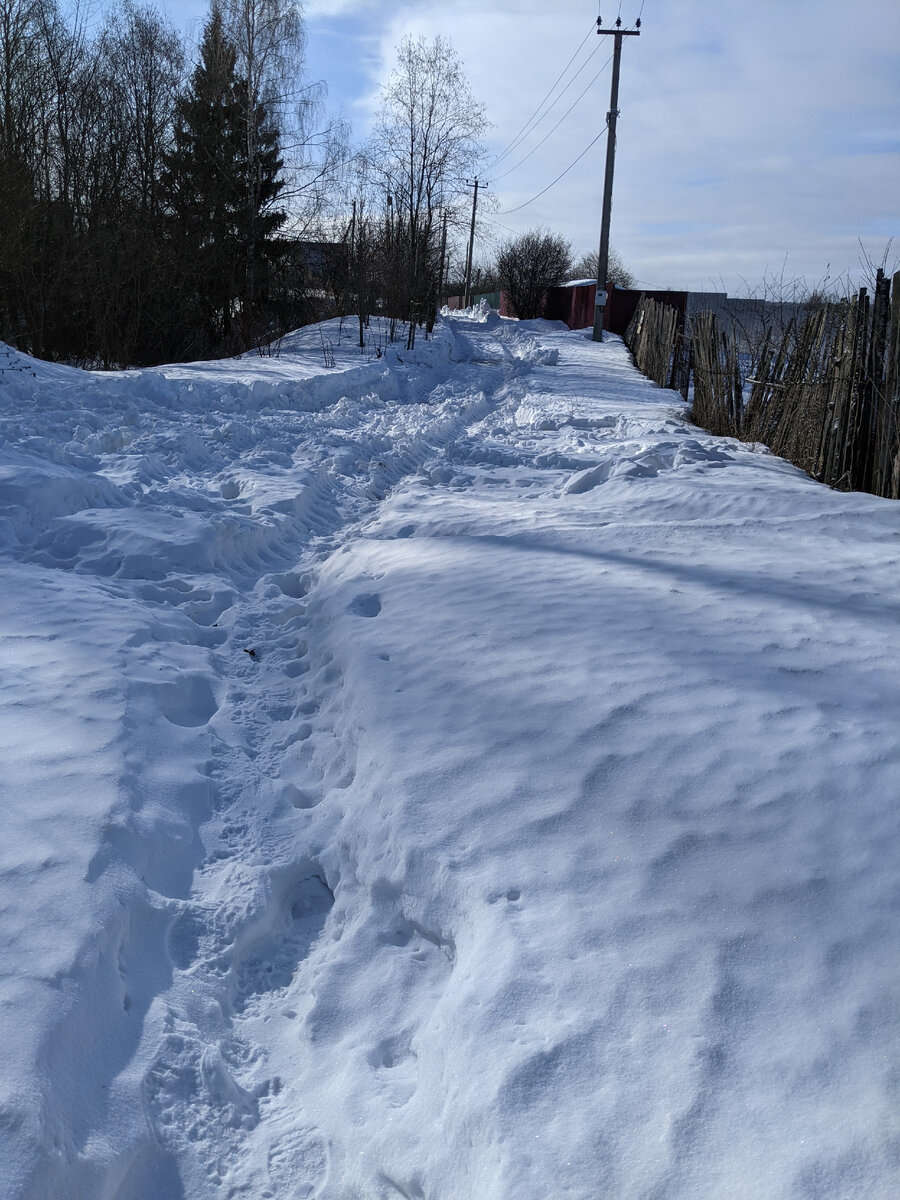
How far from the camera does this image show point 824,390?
6941mm

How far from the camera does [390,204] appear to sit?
73.5 ft

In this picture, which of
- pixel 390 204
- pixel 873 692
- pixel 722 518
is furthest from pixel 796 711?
pixel 390 204

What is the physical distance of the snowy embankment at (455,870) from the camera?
1.75 meters

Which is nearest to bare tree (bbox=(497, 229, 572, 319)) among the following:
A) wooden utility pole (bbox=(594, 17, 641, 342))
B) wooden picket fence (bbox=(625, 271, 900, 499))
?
wooden utility pole (bbox=(594, 17, 641, 342))

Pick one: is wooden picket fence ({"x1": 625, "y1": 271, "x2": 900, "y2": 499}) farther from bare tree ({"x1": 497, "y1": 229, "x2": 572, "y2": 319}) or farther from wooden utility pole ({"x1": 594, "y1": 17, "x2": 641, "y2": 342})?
bare tree ({"x1": 497, "y1": 229, "x2": 572, "y2": 319})

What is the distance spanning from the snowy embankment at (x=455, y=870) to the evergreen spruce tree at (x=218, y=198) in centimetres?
1728

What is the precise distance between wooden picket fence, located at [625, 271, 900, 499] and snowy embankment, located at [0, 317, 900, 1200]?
1.43 meters

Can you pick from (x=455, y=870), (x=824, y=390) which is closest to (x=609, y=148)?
(x=824, y=390)

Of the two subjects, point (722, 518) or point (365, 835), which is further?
point (722, 518)

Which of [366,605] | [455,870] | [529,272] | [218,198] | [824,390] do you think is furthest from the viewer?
[529,272]

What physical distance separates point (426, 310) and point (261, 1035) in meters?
20.8

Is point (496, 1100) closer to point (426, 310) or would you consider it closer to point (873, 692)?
point (873, 692)

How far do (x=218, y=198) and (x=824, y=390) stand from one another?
59.1 feet

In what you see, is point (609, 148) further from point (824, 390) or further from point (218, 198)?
point (824, 390)
